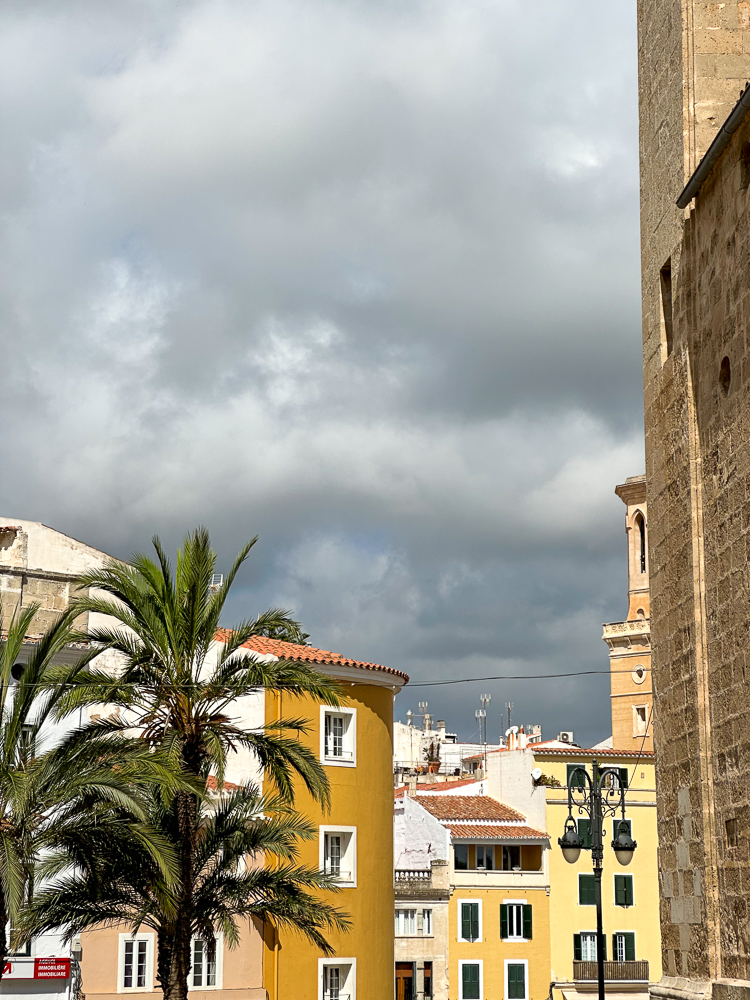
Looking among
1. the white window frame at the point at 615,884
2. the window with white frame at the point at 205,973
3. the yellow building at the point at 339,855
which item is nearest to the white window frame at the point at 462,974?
the white window frame at the point at 615,884

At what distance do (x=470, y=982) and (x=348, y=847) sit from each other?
61.9 ft

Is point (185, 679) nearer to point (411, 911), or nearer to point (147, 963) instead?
point (147, 963)

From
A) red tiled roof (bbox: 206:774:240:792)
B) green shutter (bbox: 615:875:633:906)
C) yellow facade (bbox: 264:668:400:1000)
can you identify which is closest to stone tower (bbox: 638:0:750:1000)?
red tiled roof (bbox: 206:774:240:792)

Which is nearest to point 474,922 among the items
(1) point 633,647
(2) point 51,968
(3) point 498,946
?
(3) point 498,946

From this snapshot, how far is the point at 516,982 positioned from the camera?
5409cm

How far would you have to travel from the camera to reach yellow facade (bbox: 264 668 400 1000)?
116 ft

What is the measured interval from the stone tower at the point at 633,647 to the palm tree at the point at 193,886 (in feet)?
143

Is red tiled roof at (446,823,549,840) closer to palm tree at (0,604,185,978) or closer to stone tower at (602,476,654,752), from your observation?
stone tower at (602,476,654,752)

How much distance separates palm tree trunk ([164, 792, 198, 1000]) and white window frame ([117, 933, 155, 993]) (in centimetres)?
1082

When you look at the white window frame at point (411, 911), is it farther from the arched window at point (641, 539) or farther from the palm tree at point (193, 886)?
the palm tree at point (193, 886)

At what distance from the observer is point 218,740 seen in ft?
71.3

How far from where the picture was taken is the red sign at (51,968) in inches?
1158

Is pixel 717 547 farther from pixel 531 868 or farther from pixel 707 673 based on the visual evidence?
pixel 531 868

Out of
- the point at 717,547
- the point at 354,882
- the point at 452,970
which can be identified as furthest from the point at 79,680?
the point at 452,970
